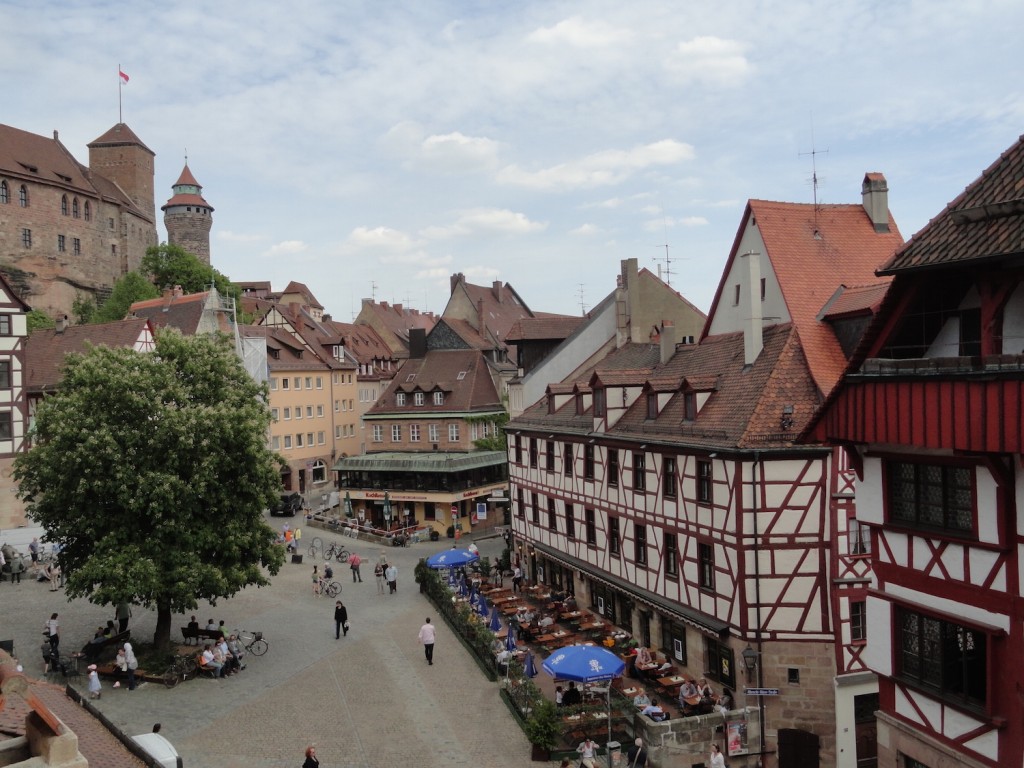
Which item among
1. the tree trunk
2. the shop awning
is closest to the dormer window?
the shop awning

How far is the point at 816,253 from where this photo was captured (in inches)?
1005

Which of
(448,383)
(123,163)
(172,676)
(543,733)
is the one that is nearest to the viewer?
(543,733)

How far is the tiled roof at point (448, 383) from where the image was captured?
54906 mm

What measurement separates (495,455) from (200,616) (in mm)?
25674

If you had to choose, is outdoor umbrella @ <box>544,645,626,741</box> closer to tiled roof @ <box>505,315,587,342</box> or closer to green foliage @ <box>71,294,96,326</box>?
tiled roof @ <box>505,315,587,342</box>

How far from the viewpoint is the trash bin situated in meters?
18.5

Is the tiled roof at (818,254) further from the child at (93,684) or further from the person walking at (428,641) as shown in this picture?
the child at (93,684)

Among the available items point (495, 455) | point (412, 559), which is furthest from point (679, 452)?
point (495, 455)

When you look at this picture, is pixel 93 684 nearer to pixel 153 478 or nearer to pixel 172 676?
pixel 172 676

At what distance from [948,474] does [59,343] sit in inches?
1882

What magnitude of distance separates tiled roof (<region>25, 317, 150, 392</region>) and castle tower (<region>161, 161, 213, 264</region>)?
6711 centimetres

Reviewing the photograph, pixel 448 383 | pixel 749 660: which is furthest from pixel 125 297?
pixel 749 660

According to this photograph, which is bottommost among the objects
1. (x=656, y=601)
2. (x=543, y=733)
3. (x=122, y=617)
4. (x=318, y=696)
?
(x=318, y=696)

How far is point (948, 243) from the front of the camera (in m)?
10.3
